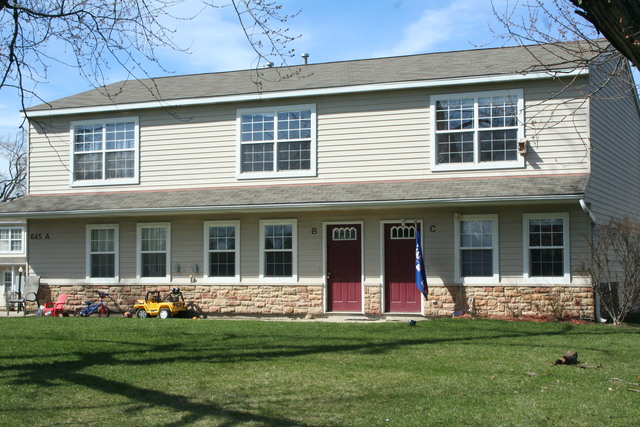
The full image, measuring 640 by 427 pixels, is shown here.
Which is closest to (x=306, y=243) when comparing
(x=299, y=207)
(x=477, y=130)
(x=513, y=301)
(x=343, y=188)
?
(x=299, y=207)

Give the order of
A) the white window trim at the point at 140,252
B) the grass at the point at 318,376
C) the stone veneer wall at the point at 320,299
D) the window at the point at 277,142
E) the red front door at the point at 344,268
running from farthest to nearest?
the white window trim at the point at 140,252
the window at the point at 277,142
the red front door at the point at 344,268
the stone veneer wall at the point at 320,299
the grass at the point at 318,376

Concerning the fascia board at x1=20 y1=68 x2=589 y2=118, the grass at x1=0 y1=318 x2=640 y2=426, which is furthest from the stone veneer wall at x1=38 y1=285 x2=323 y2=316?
the fascia board at x1=20 y1=68 x2=589 y2=118

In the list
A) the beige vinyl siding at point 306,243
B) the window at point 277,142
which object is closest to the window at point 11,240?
the beige vinyl siding at point 306,243

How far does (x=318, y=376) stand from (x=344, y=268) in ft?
25.6

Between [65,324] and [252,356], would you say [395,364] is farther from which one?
[65,324]

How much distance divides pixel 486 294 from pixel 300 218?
4760 millimetres

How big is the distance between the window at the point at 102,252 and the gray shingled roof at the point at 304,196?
35.9 inches

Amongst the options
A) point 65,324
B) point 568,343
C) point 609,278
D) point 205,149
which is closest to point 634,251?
point 609,278

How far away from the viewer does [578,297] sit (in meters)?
14.4

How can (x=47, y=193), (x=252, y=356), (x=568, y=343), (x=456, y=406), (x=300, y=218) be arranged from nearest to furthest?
(x=456, y=406) < (x=252, y=356) < (x=568, y=343) < (x=300, y=218) < (x=47, y=193)

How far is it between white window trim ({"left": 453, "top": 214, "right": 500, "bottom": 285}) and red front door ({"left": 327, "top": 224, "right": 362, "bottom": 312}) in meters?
2.29

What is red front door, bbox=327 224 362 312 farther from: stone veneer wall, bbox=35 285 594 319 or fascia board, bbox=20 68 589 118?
fascia board, bbox=20 68 589 118

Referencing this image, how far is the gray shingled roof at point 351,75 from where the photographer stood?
15.9 metres

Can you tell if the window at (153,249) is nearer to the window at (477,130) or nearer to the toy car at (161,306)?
the toy car at (161,306)
